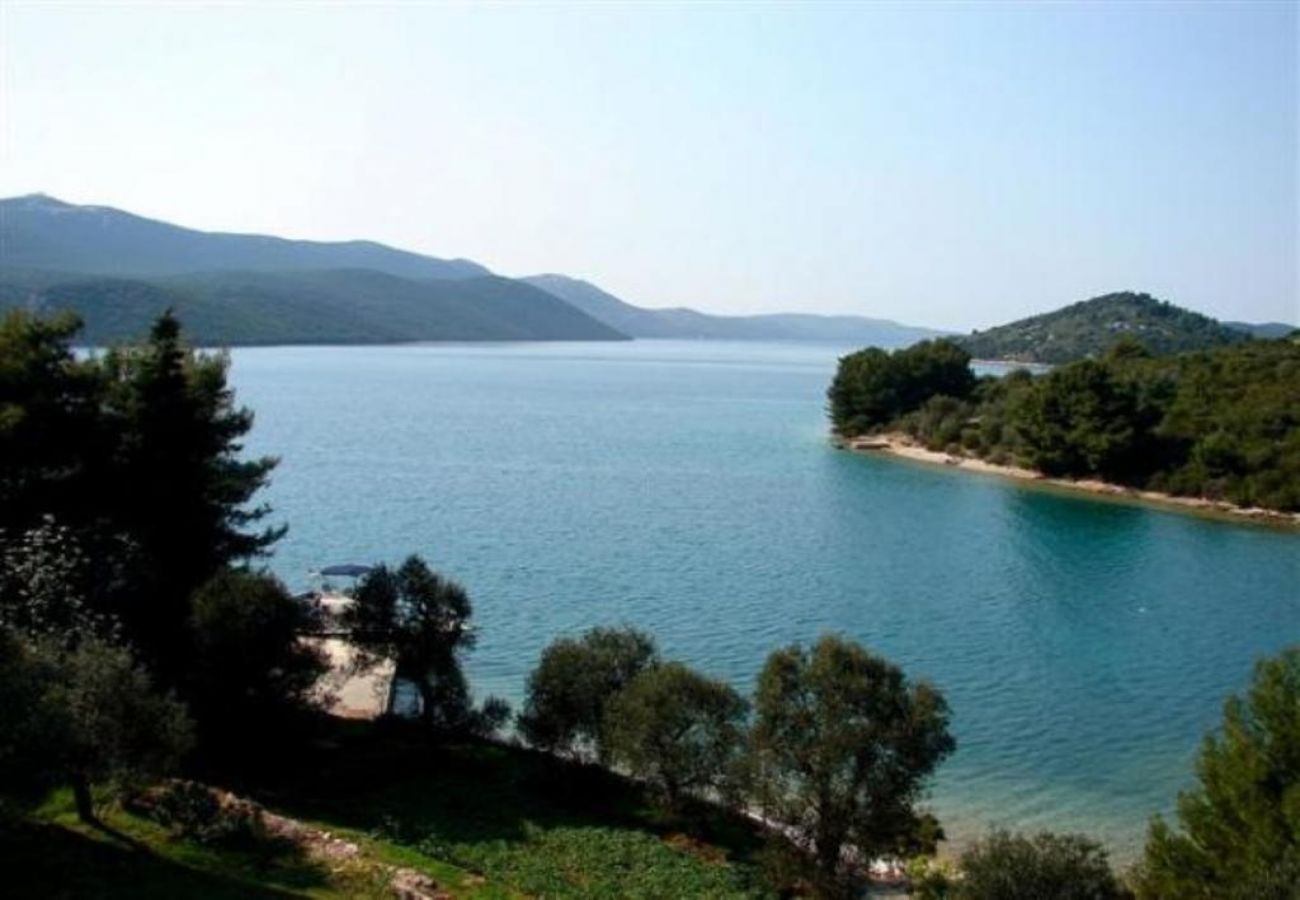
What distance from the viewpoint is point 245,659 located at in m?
25.5

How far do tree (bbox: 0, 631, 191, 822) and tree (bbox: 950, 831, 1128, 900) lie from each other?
1376 centimetres

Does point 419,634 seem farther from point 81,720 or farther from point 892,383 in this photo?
point 892,383

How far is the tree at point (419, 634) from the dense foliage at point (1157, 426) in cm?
6392

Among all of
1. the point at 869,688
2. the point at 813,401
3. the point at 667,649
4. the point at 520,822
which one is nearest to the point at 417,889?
the point at 520,822

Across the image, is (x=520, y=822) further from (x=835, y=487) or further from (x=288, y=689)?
(x=835, y=487)

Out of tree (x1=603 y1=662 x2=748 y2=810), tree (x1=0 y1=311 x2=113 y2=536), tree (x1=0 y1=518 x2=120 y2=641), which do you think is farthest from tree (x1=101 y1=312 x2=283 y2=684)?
tree (x1=603 y1=662 x2=748 y2=810)

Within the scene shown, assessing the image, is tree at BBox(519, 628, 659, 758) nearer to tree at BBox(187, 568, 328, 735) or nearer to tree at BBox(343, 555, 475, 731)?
tree at BBox(343, 555, 475, 731)

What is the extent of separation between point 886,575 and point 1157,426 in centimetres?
4490

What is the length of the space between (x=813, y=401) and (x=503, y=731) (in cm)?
14662

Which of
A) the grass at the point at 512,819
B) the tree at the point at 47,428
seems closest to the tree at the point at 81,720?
the grass at the point at 512,819

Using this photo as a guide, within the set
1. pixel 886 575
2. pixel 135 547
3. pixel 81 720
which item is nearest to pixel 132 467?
pixel 135 547

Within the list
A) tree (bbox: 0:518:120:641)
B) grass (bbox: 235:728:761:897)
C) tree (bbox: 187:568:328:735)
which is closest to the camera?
grass (bbox: 235:728:761:897)

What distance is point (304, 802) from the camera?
925 inches

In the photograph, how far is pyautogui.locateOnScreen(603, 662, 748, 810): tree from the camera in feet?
78.8
